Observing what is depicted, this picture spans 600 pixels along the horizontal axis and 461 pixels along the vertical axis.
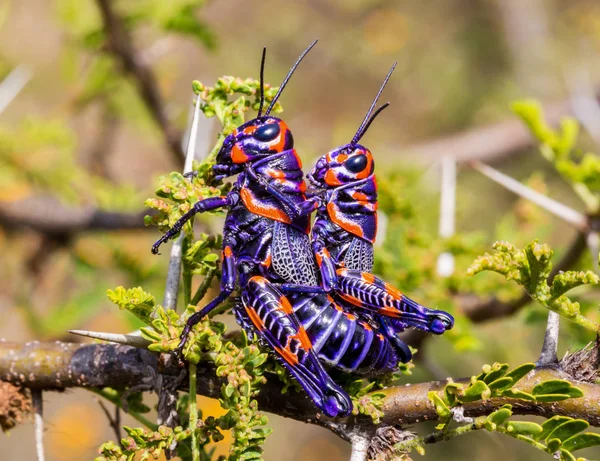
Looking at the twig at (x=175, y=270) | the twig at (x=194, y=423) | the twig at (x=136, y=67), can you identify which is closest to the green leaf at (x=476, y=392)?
the twig at (x=194, y=423)

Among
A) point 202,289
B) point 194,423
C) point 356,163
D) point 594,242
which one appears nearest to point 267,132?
point 356,163

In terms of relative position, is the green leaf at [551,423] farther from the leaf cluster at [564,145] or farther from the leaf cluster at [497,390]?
the leaf cluster at [564,145]

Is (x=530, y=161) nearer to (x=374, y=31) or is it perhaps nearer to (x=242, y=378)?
(x=374, y=31)

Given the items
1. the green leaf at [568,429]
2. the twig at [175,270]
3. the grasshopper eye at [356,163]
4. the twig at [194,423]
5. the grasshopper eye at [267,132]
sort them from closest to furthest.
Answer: the green leaf at [568,429] → the twig at [194,423] → the twig at [175,270] → the grasshopper eye at [267,132] → the grasshopper eye at [356,163]

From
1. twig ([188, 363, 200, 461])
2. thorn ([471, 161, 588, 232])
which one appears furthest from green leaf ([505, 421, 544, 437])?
thorn ([471, 161, 588, 232])

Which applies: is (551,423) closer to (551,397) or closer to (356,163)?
(551,397)

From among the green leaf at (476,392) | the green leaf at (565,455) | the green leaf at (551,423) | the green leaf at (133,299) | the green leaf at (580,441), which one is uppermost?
the green leaf at (133,299)

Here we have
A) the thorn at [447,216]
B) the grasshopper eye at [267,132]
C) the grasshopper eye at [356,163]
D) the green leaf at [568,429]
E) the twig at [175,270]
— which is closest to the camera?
the green leaf at [568,429]
